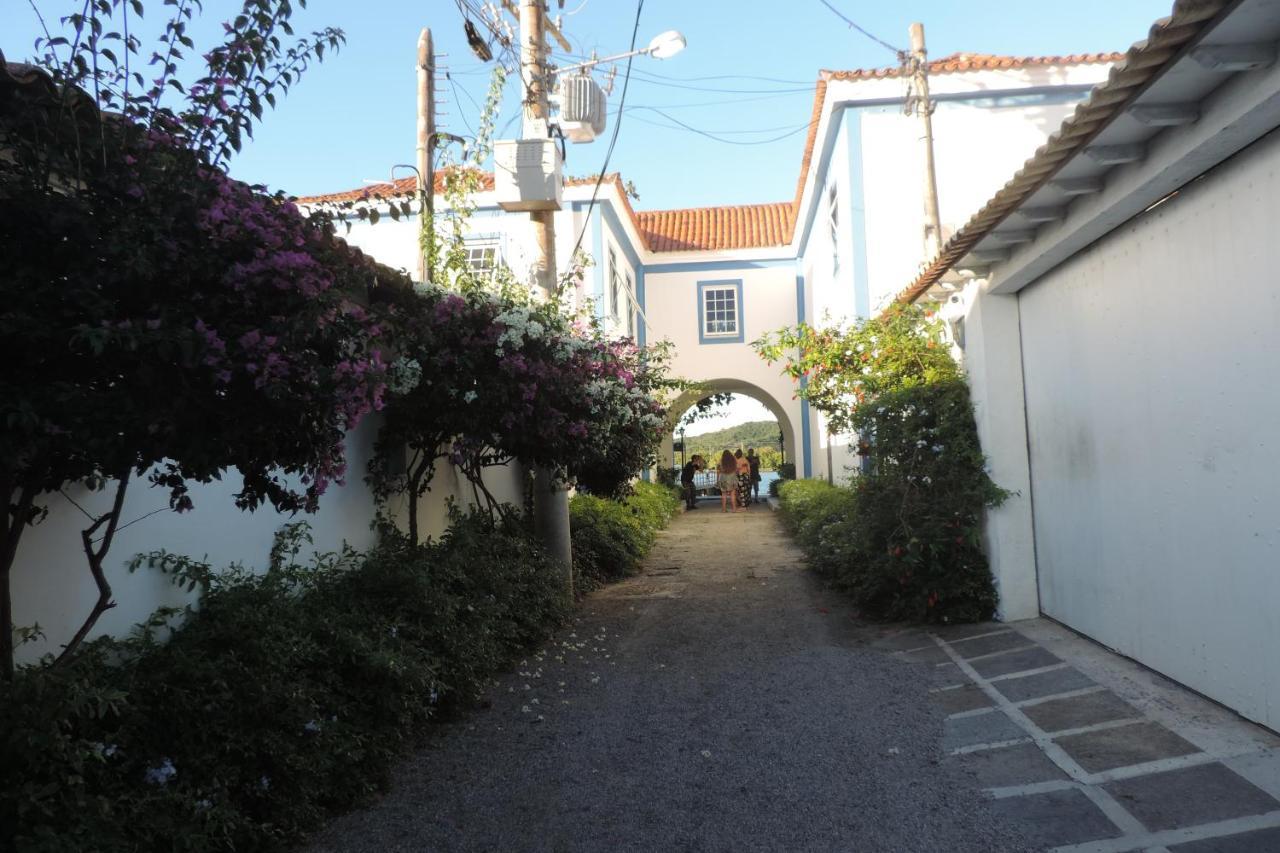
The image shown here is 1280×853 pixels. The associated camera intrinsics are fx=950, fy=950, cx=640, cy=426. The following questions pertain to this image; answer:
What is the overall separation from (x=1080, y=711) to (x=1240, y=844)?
1.53m

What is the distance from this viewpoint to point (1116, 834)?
131 inches

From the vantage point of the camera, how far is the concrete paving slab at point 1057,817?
11.0 ft

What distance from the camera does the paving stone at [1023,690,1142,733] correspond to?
4.49 m

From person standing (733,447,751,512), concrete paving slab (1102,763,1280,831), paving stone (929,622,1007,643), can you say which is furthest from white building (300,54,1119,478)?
concrete paving slab (1102,763,1280,831)

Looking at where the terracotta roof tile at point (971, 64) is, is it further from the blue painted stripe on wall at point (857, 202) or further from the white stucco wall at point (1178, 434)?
the white stucco wall at point (1178, 434)

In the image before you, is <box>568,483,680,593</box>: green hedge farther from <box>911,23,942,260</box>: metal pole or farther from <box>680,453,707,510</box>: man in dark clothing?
<box>680,453,707,510</box>: man in dark clothing

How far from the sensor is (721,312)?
22594 mm

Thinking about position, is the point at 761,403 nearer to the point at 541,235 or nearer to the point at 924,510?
the point at 541,235

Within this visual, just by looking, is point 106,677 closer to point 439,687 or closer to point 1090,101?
point 439,687

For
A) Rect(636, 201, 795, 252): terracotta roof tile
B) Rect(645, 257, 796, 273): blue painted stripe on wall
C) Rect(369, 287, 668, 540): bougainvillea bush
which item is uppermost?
Rect(636, 201, 795, 252): terracotta roof tile

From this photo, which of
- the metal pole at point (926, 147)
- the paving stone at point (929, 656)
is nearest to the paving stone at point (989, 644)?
the paving stone at point (929, 656)

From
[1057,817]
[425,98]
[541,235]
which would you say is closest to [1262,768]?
[1057,817]

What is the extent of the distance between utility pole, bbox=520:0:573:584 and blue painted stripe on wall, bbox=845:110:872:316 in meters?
5.96

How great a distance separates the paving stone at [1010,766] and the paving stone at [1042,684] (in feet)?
2.59
